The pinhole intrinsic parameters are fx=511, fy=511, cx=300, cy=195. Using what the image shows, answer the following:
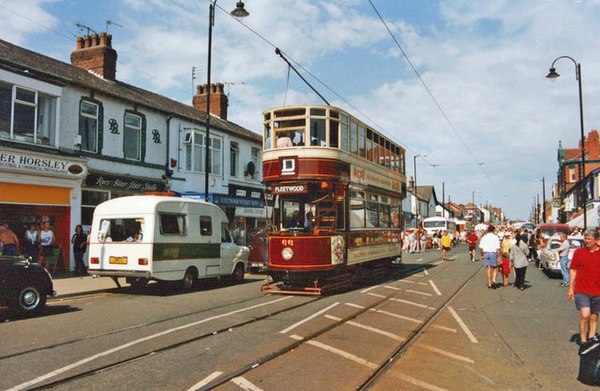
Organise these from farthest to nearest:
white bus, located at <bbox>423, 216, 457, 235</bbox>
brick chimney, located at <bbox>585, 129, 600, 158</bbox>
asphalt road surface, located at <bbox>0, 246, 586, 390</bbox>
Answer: brick chimney, located at <bbox>585, 129, 600, 158</bbox>, white bus, located at <bbox>423, 216, 457, 235</bbox>, asphalt road surface, located at <bbox>0, 246, 586, 390</bbox>

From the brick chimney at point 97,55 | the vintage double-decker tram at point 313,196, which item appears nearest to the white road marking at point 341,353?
the vintage double-decker tram at point 313,196

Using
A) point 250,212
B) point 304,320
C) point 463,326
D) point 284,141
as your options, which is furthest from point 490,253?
point 250,212

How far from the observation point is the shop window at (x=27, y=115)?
1625 centimetres

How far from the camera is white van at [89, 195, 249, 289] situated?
12.9 meters

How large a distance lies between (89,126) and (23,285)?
11.0 m

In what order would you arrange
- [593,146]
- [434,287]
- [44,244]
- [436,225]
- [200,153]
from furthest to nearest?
[593,146] < [436,225] < [200,153] < [44,244] < [434,287]

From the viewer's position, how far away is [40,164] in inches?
664

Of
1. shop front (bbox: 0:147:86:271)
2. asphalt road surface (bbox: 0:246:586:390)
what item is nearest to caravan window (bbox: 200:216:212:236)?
asphalt road surface (bbox: 0:246:586:390)

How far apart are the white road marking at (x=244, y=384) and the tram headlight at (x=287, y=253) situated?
23.7 ft

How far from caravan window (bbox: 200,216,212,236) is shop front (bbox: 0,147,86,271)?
18.9 feet

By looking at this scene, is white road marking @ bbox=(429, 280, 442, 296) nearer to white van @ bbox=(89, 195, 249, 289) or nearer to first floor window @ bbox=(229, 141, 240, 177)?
white van @ bbox=(89, 195, 249, 289)

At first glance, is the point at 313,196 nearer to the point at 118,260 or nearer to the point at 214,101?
the point at 118,260

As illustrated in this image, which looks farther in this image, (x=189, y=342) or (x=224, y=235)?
(x=224, y=235)

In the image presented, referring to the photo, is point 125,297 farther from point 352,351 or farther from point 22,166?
point 352,351
